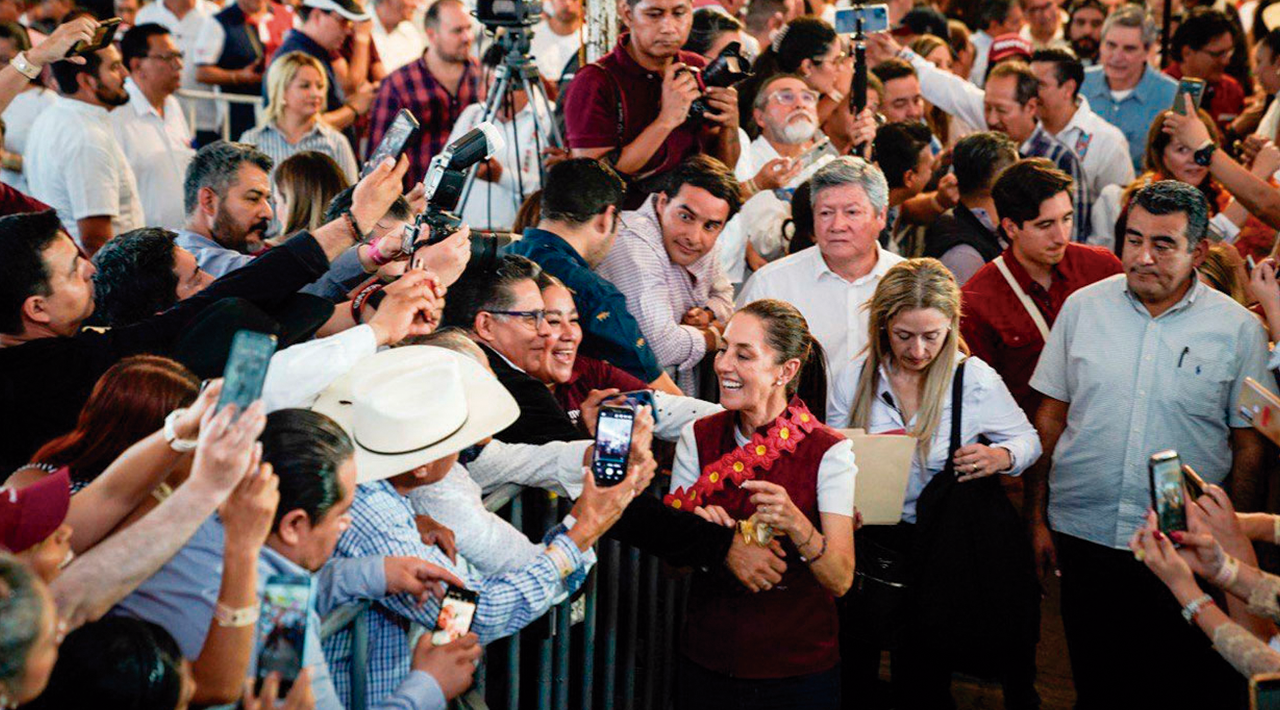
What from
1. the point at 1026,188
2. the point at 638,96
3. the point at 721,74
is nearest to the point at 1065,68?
the point at 1026,188

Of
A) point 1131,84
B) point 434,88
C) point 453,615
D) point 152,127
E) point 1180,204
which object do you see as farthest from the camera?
point 1131,84

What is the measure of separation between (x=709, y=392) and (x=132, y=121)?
3.18 meters

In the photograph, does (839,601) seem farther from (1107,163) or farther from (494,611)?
(1107,163)

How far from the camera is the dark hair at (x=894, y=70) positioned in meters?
6.62

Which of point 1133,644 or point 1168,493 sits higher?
point 1168,493

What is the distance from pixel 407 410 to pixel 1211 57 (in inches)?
279

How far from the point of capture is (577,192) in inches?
164

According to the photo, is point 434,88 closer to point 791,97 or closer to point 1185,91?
point 791,97

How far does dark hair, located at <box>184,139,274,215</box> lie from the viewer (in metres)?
4.30

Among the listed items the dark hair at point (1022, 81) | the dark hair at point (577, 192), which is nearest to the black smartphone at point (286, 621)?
the dark hair at point (577, 192)

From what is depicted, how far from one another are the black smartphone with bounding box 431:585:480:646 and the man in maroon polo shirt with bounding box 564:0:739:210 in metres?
2.70

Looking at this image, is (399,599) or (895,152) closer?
(399,599)

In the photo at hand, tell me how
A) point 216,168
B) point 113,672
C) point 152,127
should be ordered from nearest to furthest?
1. point 113,672
2. point 216,168
3. point 152,127

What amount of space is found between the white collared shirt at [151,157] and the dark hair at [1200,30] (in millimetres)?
5948
